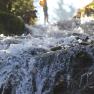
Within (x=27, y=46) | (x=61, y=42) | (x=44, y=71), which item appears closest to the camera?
(x=44, y=71)

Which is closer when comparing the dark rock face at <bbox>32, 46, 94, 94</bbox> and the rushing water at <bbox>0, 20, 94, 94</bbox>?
the dark rock face at <bbox>32, 46, 94, 94</bbox>

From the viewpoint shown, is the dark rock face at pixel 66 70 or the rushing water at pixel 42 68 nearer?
the dark rock face at pixel 66 70

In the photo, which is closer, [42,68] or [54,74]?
[54,74]

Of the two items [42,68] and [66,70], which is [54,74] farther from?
[42,68]

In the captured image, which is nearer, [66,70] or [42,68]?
[66,70]

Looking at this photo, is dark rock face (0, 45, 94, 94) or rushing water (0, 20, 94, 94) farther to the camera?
rushing water (0, 20, 94, 94)

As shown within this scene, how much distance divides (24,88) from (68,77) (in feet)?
3.75

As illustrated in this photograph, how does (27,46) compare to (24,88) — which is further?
(27,46)

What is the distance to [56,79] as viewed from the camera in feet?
35.2

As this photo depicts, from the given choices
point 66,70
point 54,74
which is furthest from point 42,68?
point 66,70

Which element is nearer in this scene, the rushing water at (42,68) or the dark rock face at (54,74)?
Answer: the dark rock face at (54,74)

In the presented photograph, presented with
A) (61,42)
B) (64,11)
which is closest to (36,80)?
(61,42)

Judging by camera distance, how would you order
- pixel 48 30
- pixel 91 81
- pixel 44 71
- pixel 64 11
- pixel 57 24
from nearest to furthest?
pixel 91 81, pixel 44 71, pixel 48 30, pixel 57 24, pixel 64 11

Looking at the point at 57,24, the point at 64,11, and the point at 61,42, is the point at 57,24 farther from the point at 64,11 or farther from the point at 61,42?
the point at 64,11
